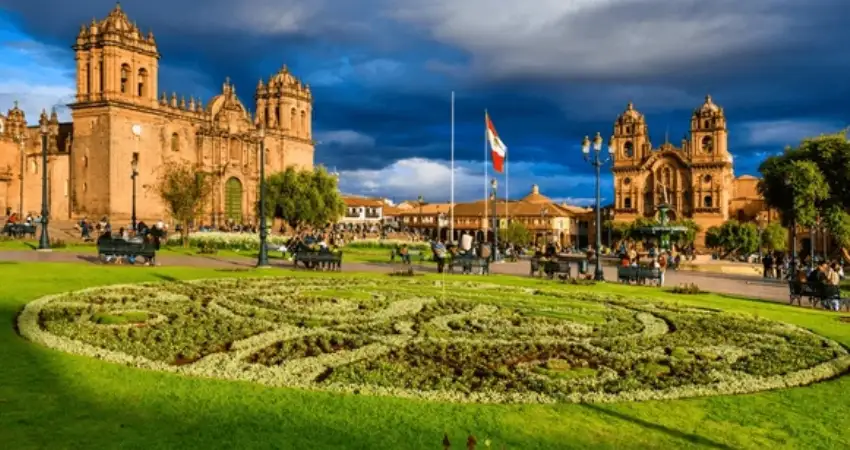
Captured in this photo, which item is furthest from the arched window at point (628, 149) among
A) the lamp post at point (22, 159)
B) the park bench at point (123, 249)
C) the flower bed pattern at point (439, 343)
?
the flower bed pattern at point (439, 343)

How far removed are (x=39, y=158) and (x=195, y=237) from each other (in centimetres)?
3446

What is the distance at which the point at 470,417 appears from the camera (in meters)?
7.31

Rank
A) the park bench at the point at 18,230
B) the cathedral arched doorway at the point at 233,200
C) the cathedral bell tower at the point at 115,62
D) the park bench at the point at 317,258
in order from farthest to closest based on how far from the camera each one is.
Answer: the cathedral arched doorway at the point at 233,200 → the cathedral bell tower at the point at 115,62 → the park bench at the point at 18,230 → the park bench at the point at 317,258

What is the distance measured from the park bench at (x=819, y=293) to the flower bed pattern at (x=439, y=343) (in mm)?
5002

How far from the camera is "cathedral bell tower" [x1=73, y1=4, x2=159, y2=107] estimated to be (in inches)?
2453

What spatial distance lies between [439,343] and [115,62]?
60279 millimetres

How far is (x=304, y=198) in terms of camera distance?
70062 mm

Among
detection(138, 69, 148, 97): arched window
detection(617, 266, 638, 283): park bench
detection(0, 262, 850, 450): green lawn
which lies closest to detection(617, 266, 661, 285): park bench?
detection(617, 266, 638, 283): park bench

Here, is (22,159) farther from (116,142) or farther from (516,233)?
(516,233)

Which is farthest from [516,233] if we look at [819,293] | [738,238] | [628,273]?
[819,293]

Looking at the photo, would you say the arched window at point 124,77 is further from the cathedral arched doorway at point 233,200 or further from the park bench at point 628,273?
the park bench at point 628,273

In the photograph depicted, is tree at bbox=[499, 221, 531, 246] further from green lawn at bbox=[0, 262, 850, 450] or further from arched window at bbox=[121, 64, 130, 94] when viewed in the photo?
green lawn at bbox=[0, 262, 850, 450]

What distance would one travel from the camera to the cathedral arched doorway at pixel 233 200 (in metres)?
77.4

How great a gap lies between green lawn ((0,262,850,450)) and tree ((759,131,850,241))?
130 feet
